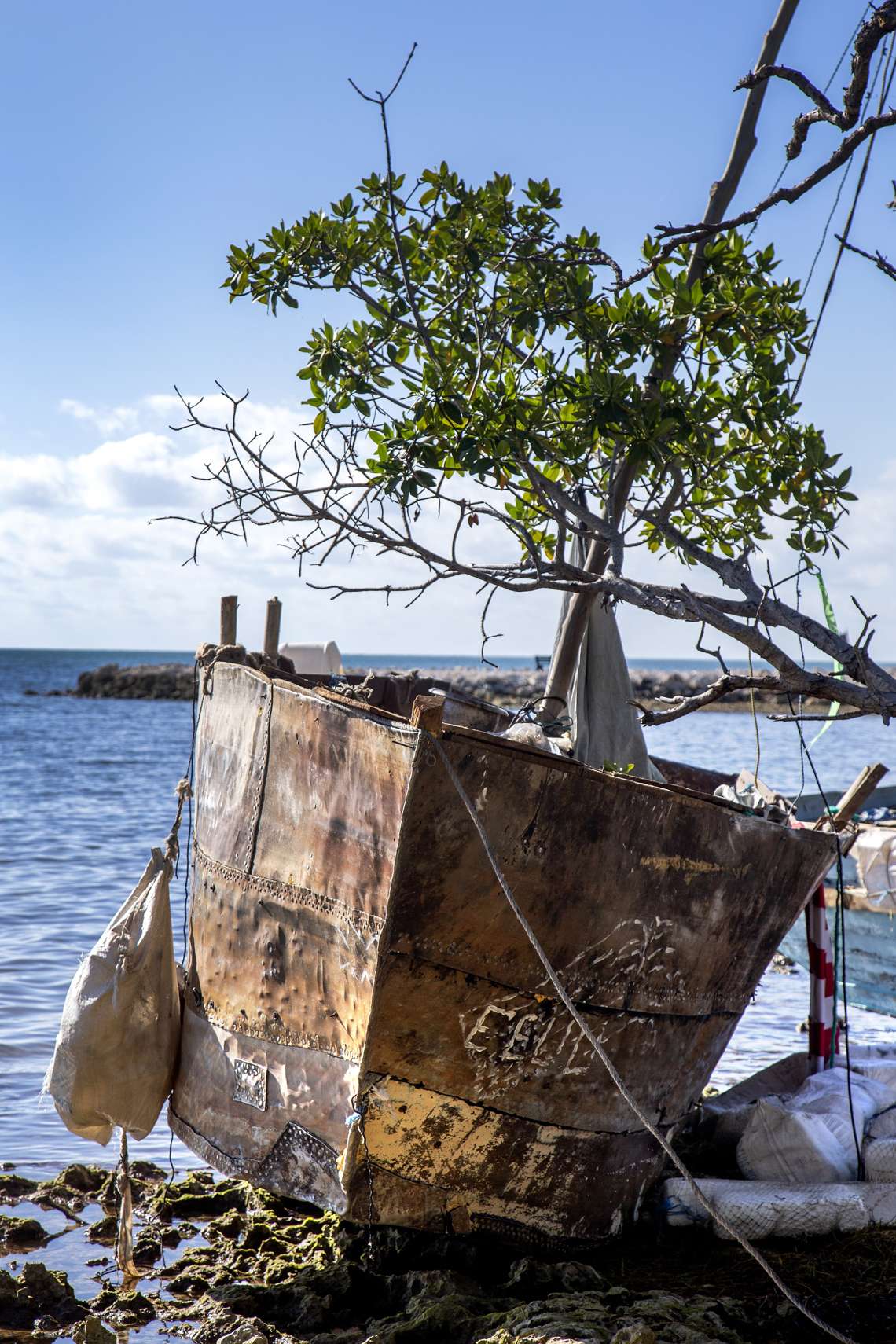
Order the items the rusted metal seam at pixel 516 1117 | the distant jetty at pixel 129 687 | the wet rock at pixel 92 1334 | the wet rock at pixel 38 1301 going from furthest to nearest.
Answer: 1. the distant jetty at pixel 129 687
2. the wet rock at pixel 38 1301
3. the rusted metal seam at pixel 516 1117
4. the wet rock at pixel 92 1334

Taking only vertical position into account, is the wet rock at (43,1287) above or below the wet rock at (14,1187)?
above

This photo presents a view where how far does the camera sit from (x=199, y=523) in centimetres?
457

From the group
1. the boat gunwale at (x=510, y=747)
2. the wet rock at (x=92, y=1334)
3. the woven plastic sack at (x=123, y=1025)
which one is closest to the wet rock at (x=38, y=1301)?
the wet rock at (x=92, y=1334)

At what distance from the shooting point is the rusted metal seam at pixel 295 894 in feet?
12.6

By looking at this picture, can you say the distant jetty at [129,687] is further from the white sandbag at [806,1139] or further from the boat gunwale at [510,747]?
the boat gunwale at [510,747]

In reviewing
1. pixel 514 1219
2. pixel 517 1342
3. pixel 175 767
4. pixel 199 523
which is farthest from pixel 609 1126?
pixel 175 767

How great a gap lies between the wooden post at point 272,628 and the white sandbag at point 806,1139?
10.3 ft

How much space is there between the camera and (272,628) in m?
6.07

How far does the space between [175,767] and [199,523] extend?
2453 cm

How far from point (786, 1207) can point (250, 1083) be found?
6.89 feet

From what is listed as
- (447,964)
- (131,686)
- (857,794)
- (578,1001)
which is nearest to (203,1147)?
(447,964)

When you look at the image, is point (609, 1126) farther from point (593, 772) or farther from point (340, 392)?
point (340, 392)

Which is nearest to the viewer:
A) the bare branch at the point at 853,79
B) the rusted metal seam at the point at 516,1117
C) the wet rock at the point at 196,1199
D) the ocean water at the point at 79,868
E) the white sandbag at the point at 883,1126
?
A: the bare branch at the point at 853,79

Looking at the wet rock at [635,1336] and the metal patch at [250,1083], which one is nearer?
the wet rock at [635,1336]
